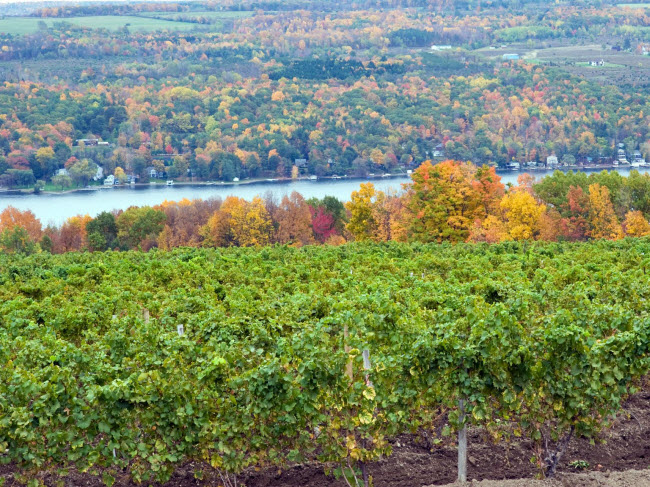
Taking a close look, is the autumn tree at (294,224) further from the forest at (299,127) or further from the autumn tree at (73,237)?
the forest at (299,127)

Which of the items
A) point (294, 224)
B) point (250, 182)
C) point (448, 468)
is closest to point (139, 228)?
point (294, 224)

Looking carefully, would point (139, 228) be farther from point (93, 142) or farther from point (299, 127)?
point (93, 142)

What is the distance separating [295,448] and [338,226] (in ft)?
219

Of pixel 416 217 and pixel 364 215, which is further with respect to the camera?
pixel 364 215

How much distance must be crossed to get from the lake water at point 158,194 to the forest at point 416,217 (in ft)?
119

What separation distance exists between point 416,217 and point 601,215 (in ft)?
46.8

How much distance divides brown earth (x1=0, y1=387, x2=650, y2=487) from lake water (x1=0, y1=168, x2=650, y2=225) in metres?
108

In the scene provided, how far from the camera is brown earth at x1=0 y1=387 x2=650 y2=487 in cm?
999

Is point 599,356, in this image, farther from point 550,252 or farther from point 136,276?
point 550,252

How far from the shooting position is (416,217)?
52.2m

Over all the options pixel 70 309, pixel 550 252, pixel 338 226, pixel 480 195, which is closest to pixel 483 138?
pixel 338 226

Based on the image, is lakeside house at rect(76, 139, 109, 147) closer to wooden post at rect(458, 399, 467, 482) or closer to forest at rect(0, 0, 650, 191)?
forest at rect(0, 0, 650, 191)

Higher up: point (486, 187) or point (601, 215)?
point (486, 187)

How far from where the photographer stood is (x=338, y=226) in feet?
250
